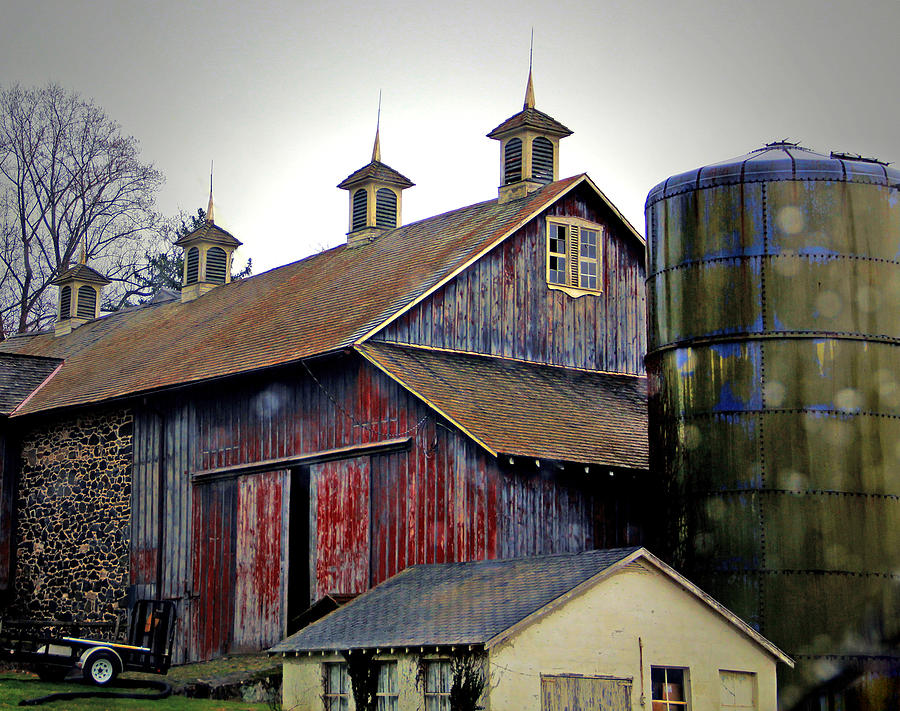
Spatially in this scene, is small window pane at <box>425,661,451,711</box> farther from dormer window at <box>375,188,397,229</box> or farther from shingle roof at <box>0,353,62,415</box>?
shingle roof at <box>0,353,62,415</box>

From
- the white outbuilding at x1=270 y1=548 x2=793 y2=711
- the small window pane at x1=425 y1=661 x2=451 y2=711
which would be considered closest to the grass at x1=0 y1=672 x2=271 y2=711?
the white outbuilding at x1=270 y1=548 x2=793 y2=711

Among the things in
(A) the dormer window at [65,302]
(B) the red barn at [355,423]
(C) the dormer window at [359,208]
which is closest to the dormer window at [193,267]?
(B) the red barn at [355,423]

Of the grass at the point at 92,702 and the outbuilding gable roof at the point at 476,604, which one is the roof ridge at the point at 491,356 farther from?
the grass at the point at 92,702

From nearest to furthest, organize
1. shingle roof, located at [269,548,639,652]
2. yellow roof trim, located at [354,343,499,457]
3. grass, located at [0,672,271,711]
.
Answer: shingle roof, located at [269,548,639,652] → grass, located at [0,672,271,711] → yellow roof trim, located at [354,343,499,457]

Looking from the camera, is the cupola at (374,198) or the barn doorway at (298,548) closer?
the barn doorway at (298,548)

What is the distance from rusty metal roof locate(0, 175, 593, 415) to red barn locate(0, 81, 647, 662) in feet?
0.26

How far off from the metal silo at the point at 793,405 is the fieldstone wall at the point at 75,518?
1221 cm

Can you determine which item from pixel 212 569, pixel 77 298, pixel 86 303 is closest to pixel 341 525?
pixel 212 569

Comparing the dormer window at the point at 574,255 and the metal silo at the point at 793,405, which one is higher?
the dormer window at the point at 574,255

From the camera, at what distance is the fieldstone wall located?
28.8m

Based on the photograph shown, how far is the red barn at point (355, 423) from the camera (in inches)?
877

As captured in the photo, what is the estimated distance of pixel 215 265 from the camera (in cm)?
3628

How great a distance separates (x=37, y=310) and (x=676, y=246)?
35026 millimetres

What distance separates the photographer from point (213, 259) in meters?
36.2
